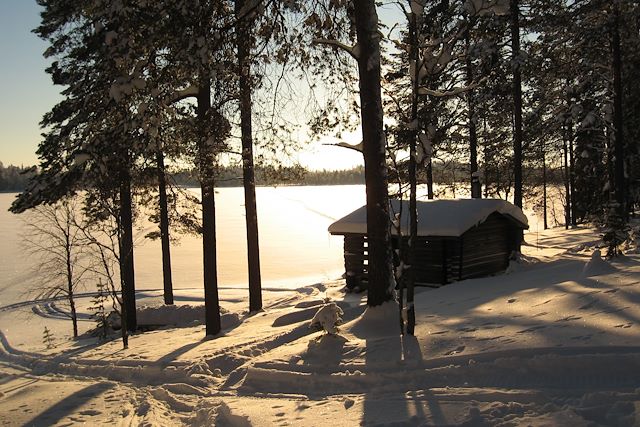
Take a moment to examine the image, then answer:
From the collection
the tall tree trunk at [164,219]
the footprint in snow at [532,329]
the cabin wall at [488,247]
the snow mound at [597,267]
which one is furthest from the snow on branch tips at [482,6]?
the tall tree trunk at [164,219]

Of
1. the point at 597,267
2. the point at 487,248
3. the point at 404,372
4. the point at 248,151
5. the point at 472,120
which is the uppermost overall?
the point at 472,120

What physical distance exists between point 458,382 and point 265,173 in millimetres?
9013

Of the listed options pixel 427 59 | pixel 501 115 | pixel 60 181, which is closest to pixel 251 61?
pixel 427 59

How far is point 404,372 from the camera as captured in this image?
6.13 metres

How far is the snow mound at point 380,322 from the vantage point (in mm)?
7746

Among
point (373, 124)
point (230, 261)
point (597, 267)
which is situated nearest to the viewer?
point (373, 124)

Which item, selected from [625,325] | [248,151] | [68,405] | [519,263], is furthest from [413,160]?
[519,263]

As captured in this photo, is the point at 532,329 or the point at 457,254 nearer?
the point at 532,329

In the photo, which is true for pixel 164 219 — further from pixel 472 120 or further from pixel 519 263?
pixel 519 263

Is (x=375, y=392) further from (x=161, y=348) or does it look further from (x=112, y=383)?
(x=161, y=348)

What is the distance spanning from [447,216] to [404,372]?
940cm

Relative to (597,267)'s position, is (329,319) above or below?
below

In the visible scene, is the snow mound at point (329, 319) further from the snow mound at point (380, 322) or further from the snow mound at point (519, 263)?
the snow mound at point (519, 263)

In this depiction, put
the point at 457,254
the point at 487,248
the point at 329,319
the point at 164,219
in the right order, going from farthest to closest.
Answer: the point at 164,219 < the point at 487,248 < the point at 457,254 < the point at 329,319
